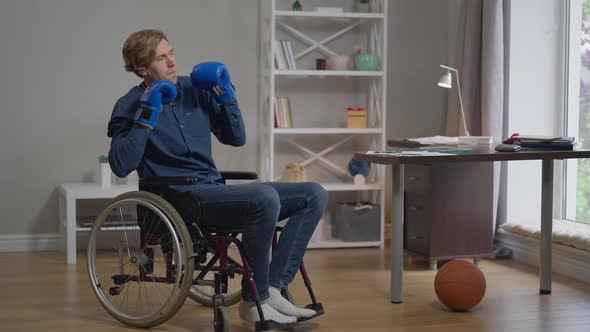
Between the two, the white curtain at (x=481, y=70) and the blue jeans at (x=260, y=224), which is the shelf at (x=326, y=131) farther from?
the blue jeans at (x=260, y=224)

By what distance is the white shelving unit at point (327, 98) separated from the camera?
16.5 feet

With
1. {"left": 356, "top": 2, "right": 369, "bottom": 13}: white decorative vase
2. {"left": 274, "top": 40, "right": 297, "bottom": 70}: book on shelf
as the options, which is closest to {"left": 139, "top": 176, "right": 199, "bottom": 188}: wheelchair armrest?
{"left": 274, "top": 40, "right": 297, "bottom": 70}: book on shelf

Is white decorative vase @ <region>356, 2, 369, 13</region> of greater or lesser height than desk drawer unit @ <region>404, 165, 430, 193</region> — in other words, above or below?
above

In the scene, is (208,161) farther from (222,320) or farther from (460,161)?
(460,161)

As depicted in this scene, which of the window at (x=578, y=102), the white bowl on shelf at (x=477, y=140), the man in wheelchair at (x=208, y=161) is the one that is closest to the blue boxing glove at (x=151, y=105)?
the man in wheelchair at (x=208, y=161)

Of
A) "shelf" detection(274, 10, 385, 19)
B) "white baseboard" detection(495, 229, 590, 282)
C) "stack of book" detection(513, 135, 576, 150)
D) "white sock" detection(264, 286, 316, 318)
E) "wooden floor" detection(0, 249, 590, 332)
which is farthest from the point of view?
"shelf" detection(274, 10, 385, 19)

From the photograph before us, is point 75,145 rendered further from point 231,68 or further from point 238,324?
point 238,324

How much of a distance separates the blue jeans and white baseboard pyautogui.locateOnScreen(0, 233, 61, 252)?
7.21 ft

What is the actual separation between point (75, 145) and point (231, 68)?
100 centimetres

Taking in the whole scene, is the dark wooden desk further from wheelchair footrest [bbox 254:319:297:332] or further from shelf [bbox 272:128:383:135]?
shelf [bbox 272:128:383:135]

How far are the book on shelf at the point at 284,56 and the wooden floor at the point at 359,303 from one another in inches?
44.1

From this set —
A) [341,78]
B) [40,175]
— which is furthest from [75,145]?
[341,78]

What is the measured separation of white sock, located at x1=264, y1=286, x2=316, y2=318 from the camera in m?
3.08

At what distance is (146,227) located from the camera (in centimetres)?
313
